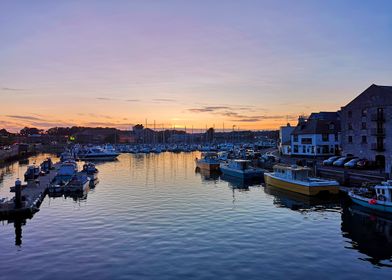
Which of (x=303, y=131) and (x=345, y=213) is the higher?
(x=303, y=131)

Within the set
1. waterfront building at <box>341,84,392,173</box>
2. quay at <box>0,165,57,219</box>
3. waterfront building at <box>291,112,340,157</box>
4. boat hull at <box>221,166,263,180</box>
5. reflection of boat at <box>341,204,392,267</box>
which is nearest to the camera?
reflection of boat at <box>341,204,392,267</box>

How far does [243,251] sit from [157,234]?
24.3ft

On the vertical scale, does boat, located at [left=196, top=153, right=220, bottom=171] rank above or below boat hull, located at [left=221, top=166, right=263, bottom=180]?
above

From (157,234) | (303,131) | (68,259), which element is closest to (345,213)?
(157,234)

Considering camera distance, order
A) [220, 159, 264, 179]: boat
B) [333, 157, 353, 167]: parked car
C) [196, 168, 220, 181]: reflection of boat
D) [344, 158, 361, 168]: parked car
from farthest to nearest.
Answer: [196, 168, 220, 181]: reflection of boat
[220, 159, 264, 179]: boat
[333, 157, 353, 167]: parked car
[344, 158, 361, 168]: parked car

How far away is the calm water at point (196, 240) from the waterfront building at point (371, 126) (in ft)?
80.7

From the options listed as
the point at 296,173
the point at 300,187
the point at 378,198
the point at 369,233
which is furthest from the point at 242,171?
the point at 369,233

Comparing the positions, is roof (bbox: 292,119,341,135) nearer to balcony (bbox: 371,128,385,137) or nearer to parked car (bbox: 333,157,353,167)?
parked car (bbox: 333,157,353,167)

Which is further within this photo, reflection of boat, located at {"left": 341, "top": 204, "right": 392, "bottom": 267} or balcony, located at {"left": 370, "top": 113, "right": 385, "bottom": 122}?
balcony, located at {"left": 370, "top": 113, "right": 385, "bottom": 122}

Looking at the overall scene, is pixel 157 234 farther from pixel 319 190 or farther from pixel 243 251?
pixel 319 190

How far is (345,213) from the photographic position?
38.7 meters

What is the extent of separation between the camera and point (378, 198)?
38.2 m

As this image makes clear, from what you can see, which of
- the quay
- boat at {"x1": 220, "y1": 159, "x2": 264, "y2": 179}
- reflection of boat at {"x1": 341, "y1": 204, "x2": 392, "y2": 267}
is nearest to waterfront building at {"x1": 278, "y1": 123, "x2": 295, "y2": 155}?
boat at {"x1": 220, "y1": 159, "x2": 264, "y2": 179}

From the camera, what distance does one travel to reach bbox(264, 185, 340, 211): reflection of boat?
139 feet
